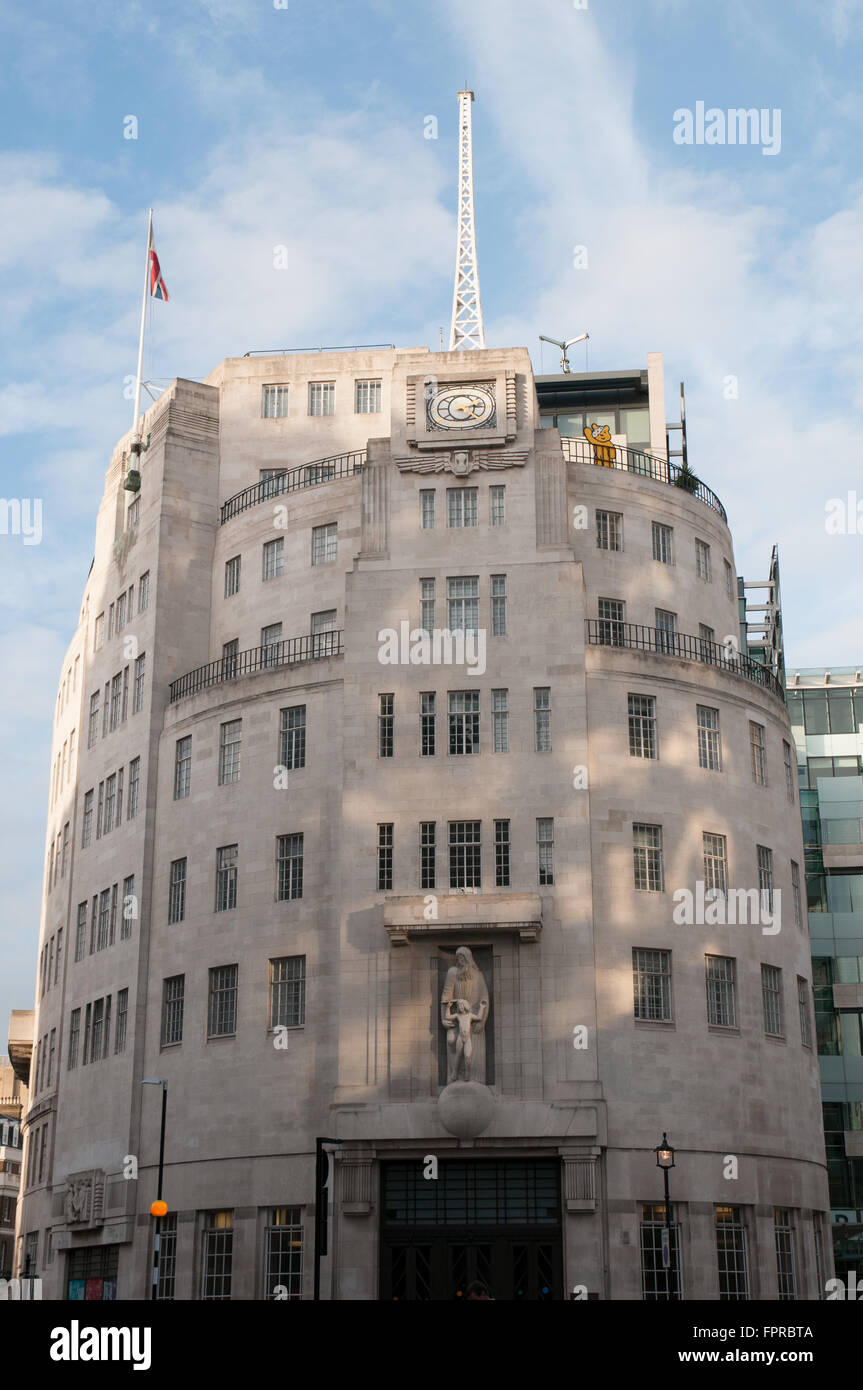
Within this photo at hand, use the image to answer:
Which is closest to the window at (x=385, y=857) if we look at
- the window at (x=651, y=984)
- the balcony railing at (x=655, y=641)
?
the window at (x=651, y=984)

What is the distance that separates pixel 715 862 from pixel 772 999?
18.1 feet

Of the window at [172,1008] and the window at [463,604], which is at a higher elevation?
the window at [463,604]

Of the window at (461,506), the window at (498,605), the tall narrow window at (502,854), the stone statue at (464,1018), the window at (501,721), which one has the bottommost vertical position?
the stone statue at (464,1018)

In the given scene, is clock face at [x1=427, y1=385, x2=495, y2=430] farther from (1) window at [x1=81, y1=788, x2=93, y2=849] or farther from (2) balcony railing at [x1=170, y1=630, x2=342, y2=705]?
(1) window at [x1=81, y1=788, x2=93, y2=849]

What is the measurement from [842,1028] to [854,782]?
1356cm

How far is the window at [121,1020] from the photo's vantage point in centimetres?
6078

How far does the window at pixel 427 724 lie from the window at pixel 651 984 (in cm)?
991

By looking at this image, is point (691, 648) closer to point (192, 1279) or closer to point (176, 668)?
point (176, 668)

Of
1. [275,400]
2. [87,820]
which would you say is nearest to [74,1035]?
[87,820]

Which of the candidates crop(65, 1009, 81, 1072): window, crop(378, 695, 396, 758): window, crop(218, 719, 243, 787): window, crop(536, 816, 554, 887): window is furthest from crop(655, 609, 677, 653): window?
crop(65, 1009, 81, 1072): window

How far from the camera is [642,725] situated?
56656 millimetres

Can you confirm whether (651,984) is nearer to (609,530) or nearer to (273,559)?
(609,530)

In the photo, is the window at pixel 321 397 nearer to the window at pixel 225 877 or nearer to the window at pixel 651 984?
the window at pixel 225 877

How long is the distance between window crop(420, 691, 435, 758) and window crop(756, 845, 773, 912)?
12.9m
